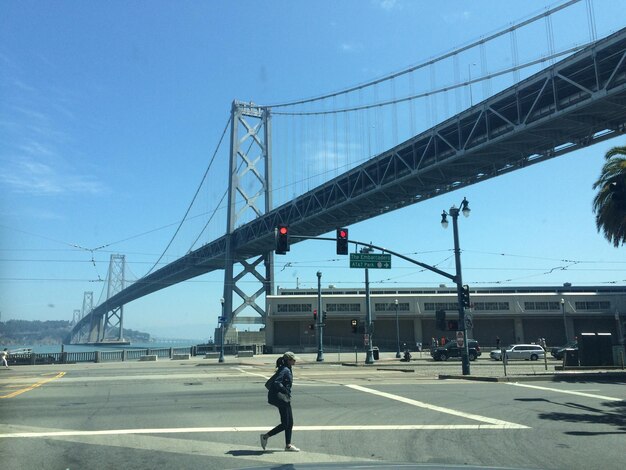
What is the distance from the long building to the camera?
63.9m

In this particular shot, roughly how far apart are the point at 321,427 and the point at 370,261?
18594 mm

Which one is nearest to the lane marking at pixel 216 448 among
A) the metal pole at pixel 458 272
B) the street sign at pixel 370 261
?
the metal pole at pixel 458 272

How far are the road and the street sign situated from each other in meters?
11.2

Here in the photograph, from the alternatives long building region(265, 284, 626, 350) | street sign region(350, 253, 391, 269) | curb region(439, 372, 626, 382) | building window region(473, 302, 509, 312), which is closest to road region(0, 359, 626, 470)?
curb region(439, 372, 626, 382)

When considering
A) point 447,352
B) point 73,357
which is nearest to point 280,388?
point 447,352

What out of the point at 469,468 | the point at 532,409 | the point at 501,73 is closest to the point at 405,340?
the point at 501,73

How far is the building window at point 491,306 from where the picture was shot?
212 ft

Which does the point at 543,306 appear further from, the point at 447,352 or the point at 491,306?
the point at 447,352

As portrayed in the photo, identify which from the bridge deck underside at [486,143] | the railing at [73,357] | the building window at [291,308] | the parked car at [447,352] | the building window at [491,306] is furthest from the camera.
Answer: the building window at [491,306]

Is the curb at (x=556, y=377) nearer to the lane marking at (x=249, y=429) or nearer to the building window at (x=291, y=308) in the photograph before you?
the lane marking at (x=249, y=429)

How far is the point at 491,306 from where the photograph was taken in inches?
2547

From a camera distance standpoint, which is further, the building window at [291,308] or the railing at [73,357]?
the building window at [291,308]

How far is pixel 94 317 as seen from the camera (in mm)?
107438

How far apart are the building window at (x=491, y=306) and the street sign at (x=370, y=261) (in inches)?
1536
